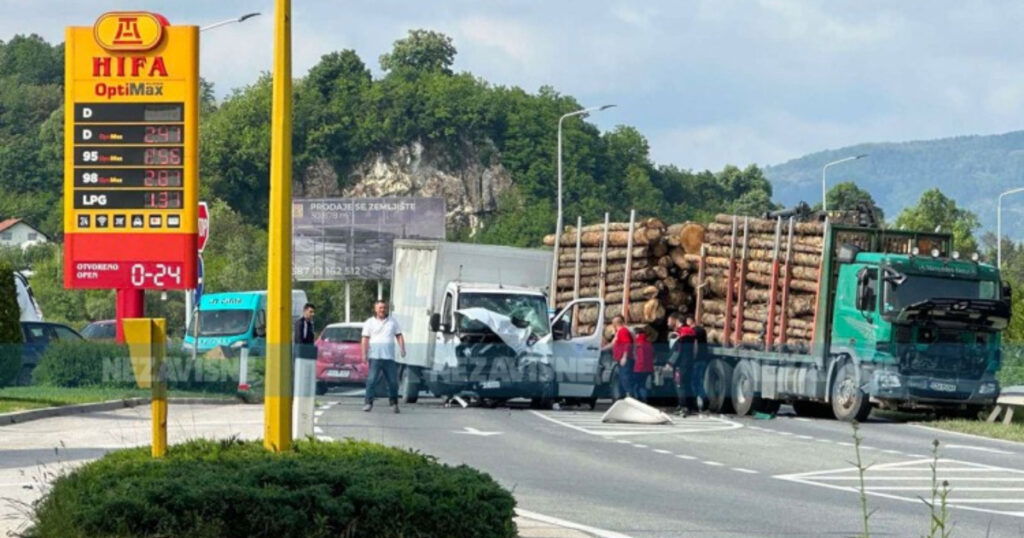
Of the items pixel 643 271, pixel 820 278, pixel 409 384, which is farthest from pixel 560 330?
pixel 820 278

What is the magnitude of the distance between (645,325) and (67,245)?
454 inches

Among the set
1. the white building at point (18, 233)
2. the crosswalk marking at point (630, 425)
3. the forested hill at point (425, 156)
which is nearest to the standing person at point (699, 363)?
the crosswalk marking at point (630, 425)

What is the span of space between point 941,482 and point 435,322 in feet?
53.0

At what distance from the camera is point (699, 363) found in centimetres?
3394

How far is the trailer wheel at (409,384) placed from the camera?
35.6 m

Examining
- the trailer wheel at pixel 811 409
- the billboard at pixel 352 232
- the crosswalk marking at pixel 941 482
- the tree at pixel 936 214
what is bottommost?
the trailer wheel at pixel 811 409

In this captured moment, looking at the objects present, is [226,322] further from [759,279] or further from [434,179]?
[434,179]

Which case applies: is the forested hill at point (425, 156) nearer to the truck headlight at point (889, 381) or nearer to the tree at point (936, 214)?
the tree at point (936, 214)

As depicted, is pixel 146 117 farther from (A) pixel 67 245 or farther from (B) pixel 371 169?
(B) pixel 371 169

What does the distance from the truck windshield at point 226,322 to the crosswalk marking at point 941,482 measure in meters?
23.1

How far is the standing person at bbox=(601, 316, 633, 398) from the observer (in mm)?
34094

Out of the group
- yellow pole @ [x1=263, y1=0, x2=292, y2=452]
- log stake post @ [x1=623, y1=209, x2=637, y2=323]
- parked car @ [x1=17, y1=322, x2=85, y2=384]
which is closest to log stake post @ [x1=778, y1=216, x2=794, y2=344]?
log stake post @ [x1=623, y1=209, x2=637, y2=323]

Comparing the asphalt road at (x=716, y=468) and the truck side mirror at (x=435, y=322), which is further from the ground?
the truck side mirror at (x=435, y=322)

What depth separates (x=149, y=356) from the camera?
11070 millimetres
